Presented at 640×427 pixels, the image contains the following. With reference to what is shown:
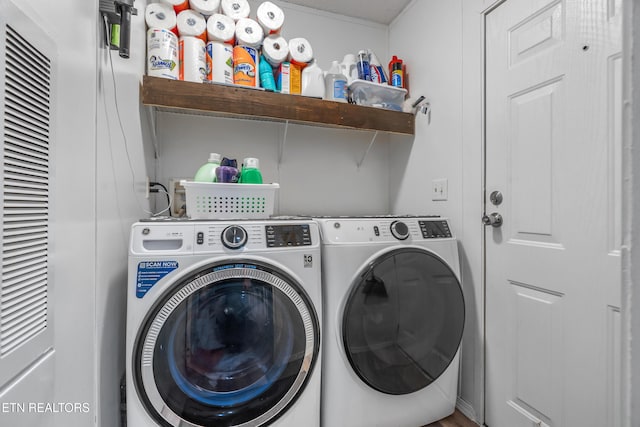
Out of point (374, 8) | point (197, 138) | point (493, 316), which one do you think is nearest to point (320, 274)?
point (493, 316)

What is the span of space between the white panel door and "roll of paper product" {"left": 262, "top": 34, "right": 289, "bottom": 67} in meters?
1.01

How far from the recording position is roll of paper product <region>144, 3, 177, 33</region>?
1.35 m

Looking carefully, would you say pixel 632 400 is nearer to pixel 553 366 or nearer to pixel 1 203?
pixel 1 203

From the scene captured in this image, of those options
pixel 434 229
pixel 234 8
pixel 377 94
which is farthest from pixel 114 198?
pixel 377 94

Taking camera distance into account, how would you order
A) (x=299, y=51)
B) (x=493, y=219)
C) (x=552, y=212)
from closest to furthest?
(x=552, y=212), (x=493, y=219), (x=299, y=51)

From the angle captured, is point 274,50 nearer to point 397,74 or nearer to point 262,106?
point 262,106

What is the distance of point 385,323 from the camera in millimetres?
1155

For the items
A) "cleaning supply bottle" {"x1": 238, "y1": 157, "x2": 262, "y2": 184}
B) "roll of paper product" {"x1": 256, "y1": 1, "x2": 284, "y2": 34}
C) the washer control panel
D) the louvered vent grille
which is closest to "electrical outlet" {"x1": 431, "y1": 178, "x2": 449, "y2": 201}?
the washer control panel

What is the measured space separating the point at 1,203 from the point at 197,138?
137 centimetres

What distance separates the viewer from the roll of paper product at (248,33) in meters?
1.47

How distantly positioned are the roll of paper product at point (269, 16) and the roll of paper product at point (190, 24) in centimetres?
30

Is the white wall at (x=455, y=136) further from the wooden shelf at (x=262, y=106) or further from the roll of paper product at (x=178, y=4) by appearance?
the roll of paper product at (x=178, y=4)

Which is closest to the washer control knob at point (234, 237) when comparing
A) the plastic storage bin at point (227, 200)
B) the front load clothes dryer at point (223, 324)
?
the front load clothes dryer at point (223, 324)

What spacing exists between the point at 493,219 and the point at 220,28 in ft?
5.27
